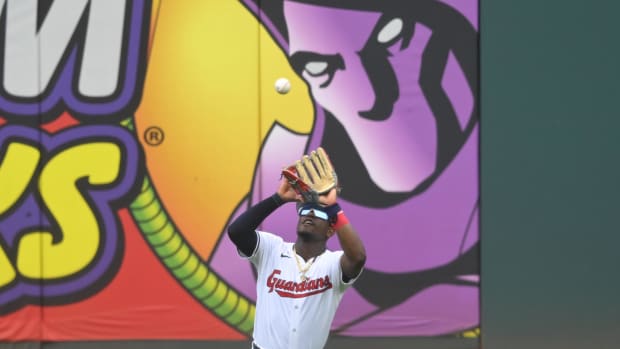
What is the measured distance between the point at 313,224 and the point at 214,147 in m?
2.74

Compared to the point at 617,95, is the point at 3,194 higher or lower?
lower

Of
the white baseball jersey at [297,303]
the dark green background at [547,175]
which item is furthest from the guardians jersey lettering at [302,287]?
the dark green background at [547,175]

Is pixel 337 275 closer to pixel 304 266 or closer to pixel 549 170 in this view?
pixel 304 266

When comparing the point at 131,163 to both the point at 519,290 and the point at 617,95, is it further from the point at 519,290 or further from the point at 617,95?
the point at 617,95

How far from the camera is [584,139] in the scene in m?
6.50

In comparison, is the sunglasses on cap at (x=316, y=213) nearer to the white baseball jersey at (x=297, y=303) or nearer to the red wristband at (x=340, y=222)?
the red wristband at (x=340, y=222)

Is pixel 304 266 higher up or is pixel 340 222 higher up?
pixel 340 222

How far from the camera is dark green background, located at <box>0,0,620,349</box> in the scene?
6.46 metres

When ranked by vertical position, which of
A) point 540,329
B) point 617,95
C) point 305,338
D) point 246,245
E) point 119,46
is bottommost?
point 540,329

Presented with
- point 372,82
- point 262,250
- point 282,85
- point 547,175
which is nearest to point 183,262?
point 282,85

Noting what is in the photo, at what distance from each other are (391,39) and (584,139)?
1.85 metres

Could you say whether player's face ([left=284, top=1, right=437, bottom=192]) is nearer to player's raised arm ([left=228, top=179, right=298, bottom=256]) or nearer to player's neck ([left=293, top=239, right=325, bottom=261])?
player's neck ([left=293, top=239, right=325, bottom=261])

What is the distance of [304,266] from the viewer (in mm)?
3916

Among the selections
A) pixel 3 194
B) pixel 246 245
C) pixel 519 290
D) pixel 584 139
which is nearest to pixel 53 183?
pixel 3 194
